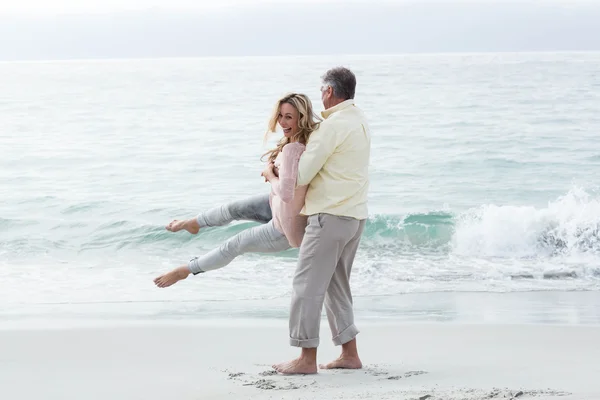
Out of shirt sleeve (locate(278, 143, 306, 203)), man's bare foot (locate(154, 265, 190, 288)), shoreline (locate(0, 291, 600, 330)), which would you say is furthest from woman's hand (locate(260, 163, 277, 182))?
shoreline (locate(0, 291, 600, 330))

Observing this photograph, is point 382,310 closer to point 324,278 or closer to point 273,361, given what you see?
point 273,361

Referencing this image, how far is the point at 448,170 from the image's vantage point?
1731cm

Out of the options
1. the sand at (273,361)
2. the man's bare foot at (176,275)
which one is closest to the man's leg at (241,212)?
the man's bare foot at (176,275)

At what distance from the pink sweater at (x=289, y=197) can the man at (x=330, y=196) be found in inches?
1.6

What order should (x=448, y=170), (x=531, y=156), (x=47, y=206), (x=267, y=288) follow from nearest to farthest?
(x=267, y=288)
(x=47, y=206)
(x=448, y=170)
(x=531, y=156)

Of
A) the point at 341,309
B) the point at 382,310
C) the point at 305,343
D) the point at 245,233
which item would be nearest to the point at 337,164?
the point at 245,233

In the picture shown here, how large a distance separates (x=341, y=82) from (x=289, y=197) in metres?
0.63

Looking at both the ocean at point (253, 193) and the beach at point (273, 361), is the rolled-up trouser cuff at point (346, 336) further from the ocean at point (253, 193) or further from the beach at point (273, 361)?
the ocean at point (253, 193)

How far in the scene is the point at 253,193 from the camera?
15.3m

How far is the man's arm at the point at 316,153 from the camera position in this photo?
3980 mm

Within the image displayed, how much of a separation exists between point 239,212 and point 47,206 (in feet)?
33.7

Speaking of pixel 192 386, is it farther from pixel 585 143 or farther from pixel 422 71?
pixel 422 71

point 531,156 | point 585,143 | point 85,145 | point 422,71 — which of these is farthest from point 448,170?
point 422,71

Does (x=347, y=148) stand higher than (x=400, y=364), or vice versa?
(x=347, y=148)
